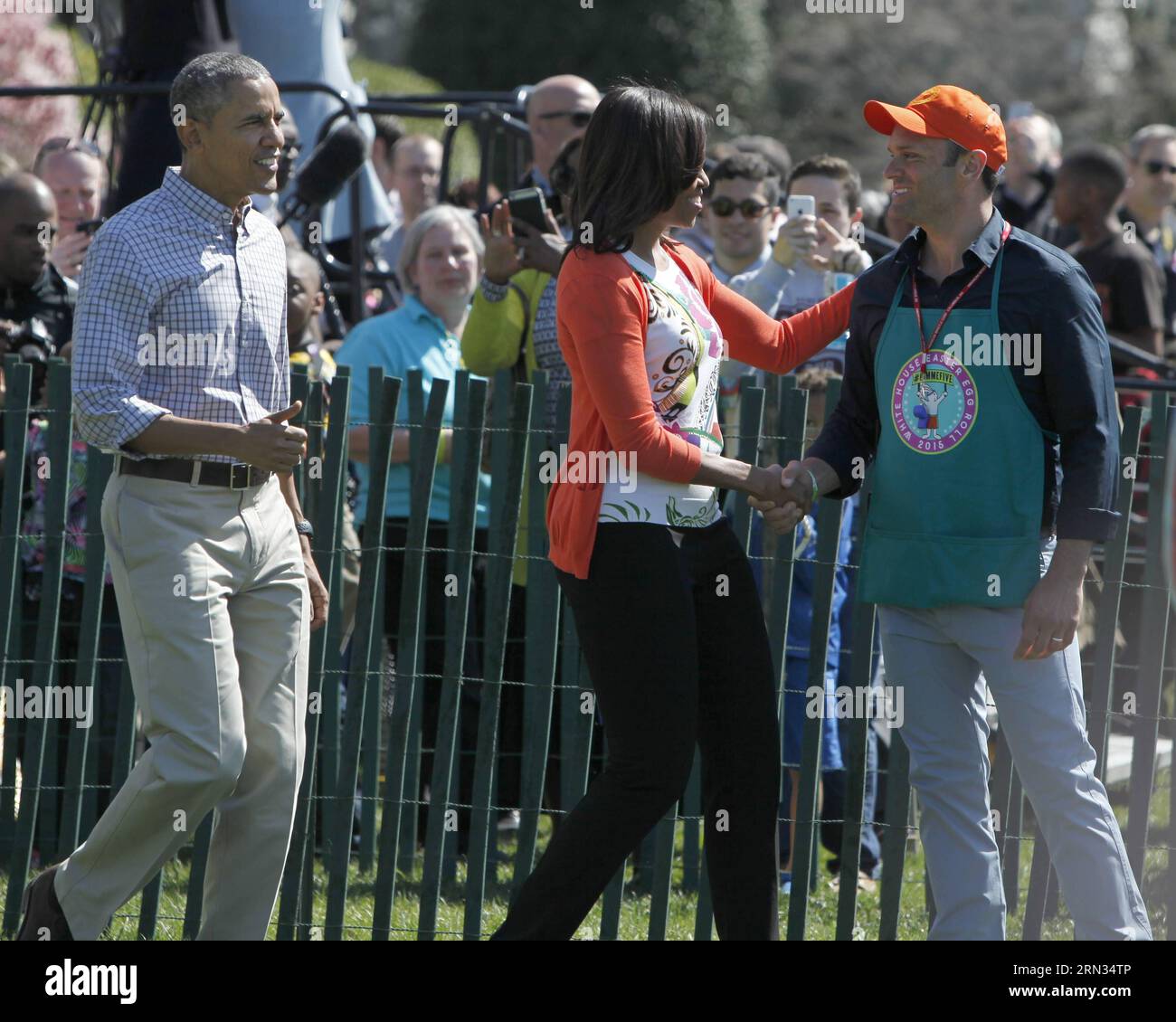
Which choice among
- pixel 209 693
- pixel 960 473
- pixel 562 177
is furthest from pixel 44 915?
pixel 562 177

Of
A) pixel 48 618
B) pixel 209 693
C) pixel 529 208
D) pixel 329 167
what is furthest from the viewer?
pixel 329 167

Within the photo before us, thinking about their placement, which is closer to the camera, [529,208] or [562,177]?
[529,208]

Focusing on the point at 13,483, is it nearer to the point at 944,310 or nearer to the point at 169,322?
the point at 169,322

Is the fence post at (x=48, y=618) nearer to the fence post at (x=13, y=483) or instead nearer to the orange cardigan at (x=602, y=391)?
the fence post at (x=13, y=483)

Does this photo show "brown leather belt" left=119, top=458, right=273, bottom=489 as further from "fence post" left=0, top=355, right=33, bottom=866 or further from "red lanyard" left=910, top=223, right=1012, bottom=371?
"red lanyard" left=910, top=223, right=1012, bottom=371

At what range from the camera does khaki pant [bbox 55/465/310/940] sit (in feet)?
13.1

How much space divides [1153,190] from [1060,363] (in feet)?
22.6

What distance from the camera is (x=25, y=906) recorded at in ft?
14.1

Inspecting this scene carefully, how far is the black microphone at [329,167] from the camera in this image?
7.02 m

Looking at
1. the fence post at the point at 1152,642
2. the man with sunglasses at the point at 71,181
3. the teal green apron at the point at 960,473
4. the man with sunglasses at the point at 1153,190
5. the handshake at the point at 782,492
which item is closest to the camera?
the teal green apron at the point at 960,473

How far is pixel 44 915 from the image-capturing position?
4.14m

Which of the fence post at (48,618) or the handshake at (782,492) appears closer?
the handshake at (782,492)

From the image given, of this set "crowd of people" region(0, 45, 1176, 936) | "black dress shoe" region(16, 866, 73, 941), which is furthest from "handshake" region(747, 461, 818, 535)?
"black dress shoe" region(16, 866, 73, 941)

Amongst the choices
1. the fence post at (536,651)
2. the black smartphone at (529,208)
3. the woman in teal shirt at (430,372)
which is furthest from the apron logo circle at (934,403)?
the woman in teal shirt at (430,372)
